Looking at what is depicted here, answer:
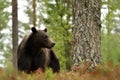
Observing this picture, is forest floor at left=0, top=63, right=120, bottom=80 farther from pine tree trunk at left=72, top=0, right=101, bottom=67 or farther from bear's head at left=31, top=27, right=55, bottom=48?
bear's head at left=31, top=27, right=55, bottom=48

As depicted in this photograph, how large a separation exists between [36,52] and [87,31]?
14.2ft

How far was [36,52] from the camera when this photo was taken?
14.1m

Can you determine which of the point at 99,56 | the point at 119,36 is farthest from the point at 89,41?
the point at 119,36

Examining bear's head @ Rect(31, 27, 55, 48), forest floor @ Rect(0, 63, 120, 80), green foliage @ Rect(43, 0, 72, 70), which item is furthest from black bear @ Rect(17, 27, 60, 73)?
green foliage @ Rect(43, 0, 72, 70)

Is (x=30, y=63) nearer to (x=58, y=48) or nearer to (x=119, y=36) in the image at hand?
(x=119, y=36)

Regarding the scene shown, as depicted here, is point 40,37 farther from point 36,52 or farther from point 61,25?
point 61,25

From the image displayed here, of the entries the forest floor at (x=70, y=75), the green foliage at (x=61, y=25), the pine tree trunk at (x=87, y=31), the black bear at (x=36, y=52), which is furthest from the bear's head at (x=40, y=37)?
the green foliage at (x=61, y=25)

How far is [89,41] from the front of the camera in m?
10.0

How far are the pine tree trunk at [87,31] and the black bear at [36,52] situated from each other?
3.43 meters

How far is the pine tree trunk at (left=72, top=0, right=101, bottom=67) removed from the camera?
1002 centimetres

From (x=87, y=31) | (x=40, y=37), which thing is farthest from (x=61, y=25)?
(x=87, y=31)

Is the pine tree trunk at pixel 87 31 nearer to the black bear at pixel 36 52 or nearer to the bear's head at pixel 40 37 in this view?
the black bear at pixel 36 52

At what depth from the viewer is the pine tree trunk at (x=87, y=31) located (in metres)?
10.0

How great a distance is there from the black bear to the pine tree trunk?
3.43 meters
